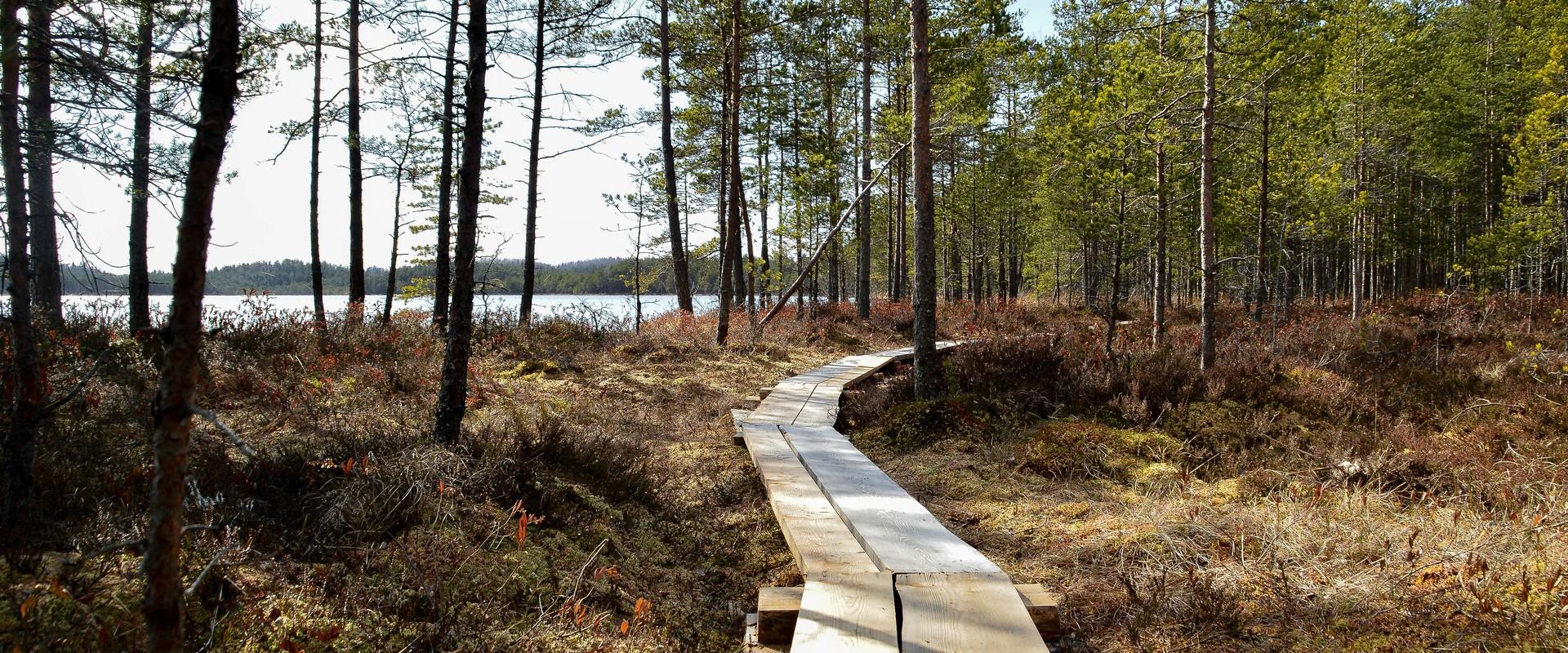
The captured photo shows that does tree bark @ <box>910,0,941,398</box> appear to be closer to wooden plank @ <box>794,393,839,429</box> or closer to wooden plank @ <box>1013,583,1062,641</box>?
wooden plank @ <box>794,393,839,429</box>

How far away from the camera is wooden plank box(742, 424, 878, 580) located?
3.61m

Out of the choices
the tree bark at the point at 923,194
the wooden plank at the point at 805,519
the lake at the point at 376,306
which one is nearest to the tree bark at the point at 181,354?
the wooden plank at the point at 805,519

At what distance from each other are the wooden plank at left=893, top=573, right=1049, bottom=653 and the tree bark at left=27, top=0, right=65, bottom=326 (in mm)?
4768

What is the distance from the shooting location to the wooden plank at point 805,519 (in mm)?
3613

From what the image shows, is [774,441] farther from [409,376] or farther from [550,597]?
[409,376]

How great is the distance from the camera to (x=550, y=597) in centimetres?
346

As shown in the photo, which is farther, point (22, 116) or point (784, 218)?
point (784, 218)

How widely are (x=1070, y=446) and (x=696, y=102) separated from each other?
17792 mm

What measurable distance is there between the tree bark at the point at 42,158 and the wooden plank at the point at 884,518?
469cm

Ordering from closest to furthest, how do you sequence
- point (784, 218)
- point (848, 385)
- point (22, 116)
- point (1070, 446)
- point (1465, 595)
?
1. point (1465, 595)
2. point (22, 116)
3. point (1070, 446)
4. point (848, 385)
5. point (784, 218)

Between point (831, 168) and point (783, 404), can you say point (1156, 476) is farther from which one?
point (831, 168)

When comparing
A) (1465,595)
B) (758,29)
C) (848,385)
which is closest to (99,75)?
(1465,595)

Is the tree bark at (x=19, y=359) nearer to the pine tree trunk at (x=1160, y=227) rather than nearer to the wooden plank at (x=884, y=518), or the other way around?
the wooden plank at (x=884, y=518)

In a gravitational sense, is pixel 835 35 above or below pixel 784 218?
above
